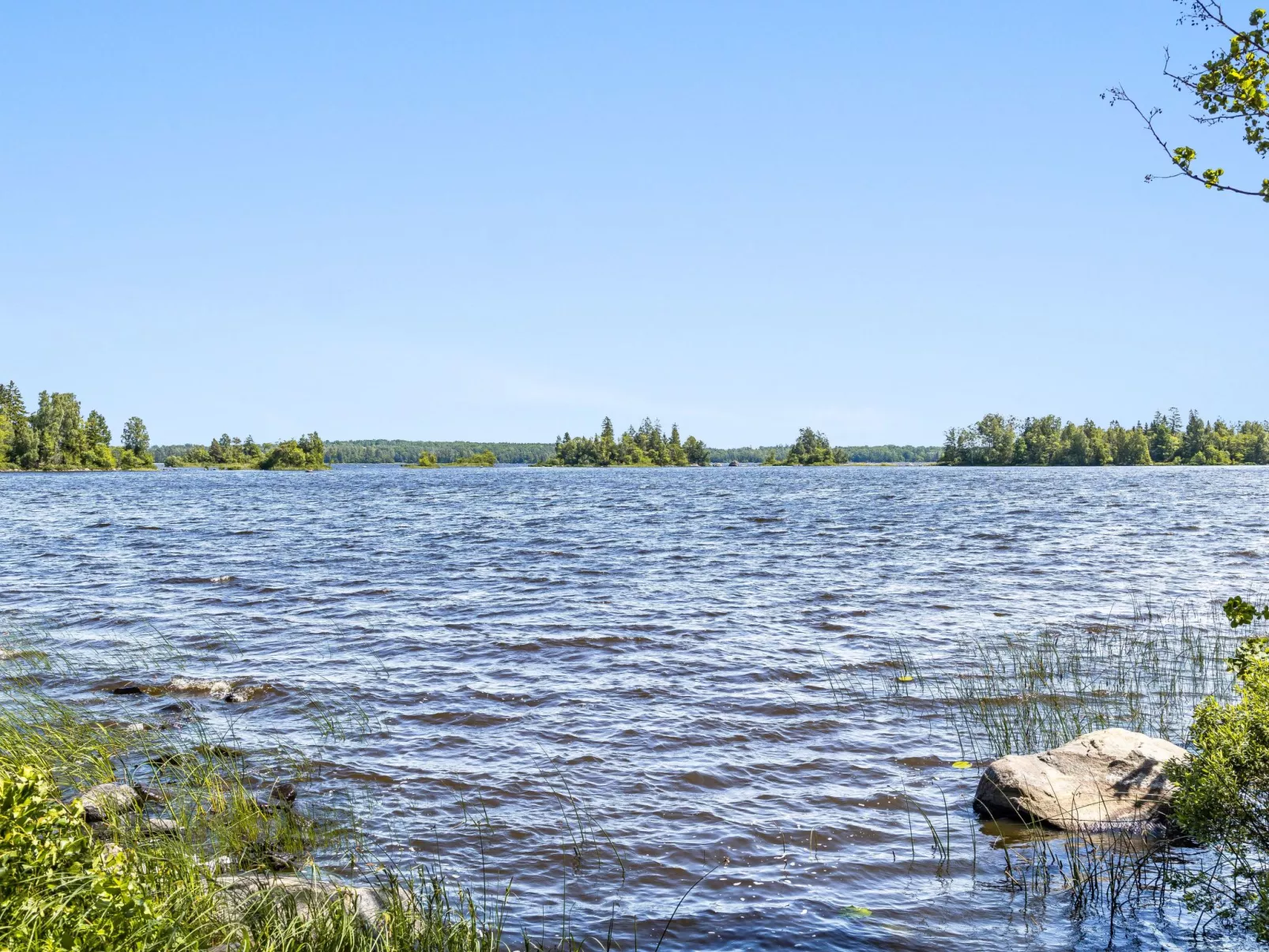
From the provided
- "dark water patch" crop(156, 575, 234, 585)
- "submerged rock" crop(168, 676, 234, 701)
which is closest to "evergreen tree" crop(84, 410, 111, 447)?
"dark water patch" crop(156, 575, 234, 585)

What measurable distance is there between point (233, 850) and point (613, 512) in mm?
54701

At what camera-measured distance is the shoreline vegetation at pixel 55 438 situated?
500 feet

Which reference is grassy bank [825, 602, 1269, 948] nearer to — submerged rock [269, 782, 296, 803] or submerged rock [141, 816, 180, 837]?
submerged rock [269, 782, 296, 803]

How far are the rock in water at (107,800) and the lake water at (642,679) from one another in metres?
1.88

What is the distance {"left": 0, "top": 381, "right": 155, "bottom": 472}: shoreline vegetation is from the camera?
15238cm

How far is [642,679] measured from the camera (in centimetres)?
1478

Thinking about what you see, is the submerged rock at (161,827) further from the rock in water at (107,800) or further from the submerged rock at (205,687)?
the submerged rock at (205,687)

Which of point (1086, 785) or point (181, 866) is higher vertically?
point (181, 866)

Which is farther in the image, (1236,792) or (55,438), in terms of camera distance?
(55,438)

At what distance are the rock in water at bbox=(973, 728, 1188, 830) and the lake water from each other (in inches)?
20.8

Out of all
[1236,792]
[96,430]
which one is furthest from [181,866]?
[96,430]

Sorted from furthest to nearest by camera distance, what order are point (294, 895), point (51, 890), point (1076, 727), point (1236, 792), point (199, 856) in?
point (1076, 727) → point (199, 856) → point (1236, 792) → point (294, 895) → point (51, 890)

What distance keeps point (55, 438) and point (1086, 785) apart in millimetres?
179717

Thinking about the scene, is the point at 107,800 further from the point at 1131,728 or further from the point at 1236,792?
the point at 1131,728
